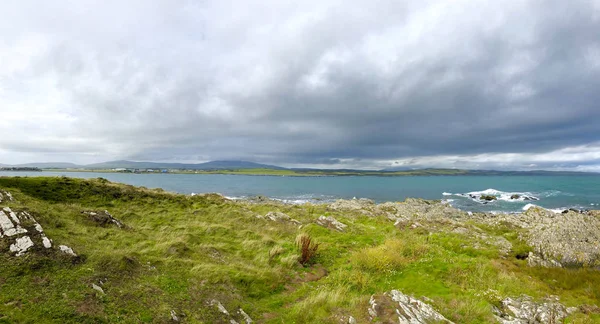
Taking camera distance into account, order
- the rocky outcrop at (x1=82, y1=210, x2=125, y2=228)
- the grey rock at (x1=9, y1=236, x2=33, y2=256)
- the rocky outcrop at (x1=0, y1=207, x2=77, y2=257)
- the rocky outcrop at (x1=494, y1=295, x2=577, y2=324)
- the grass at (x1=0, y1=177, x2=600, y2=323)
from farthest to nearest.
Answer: the rocky outcrop at (x1=82, y1=210, x2=125, y2=228) < the rocky outcrop at (x1=0, y1=207, x2=77, y2=257) < the grey rock at (x1=9, y1=236, x2=33, y2=256) < the rocky outcrop at (x1=494, y1=295, x2=577, y2=324) < the grass at (x1=0, y1=177, x2=600, y2=323)

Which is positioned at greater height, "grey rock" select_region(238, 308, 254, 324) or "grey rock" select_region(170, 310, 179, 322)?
"grey rock" select_region(170, 310, 179, 322)

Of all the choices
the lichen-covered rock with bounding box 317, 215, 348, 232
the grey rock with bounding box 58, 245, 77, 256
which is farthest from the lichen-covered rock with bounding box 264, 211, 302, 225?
the grey rock with bounding box 58, 245, 77, 256

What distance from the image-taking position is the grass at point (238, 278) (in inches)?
322

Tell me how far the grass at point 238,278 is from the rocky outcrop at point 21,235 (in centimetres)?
48

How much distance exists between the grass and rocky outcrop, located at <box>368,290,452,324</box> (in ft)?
1.63

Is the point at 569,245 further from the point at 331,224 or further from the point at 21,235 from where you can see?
the point at 21,235

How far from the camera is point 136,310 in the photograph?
8273 millimetres

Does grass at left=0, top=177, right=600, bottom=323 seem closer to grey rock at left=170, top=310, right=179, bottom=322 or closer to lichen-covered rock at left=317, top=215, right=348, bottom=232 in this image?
grey rock at left=170, top=310, right=179, bottom=322

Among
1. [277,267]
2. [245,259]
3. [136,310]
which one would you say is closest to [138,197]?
[245,259]

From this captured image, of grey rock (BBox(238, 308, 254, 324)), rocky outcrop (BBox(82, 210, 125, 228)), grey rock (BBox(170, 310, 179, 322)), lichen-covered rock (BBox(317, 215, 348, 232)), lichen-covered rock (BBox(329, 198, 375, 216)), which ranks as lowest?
lichen-covered rock (BBox(329, 198, 375, 216))

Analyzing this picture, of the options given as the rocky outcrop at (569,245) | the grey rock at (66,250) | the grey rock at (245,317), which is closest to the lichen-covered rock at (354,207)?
the rocky outcrop at (569,245)

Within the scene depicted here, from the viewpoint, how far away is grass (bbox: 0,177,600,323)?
819 cm

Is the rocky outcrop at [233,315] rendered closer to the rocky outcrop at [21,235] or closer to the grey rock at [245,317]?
the grey rock at [245,317]

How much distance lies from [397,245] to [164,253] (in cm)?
1281
